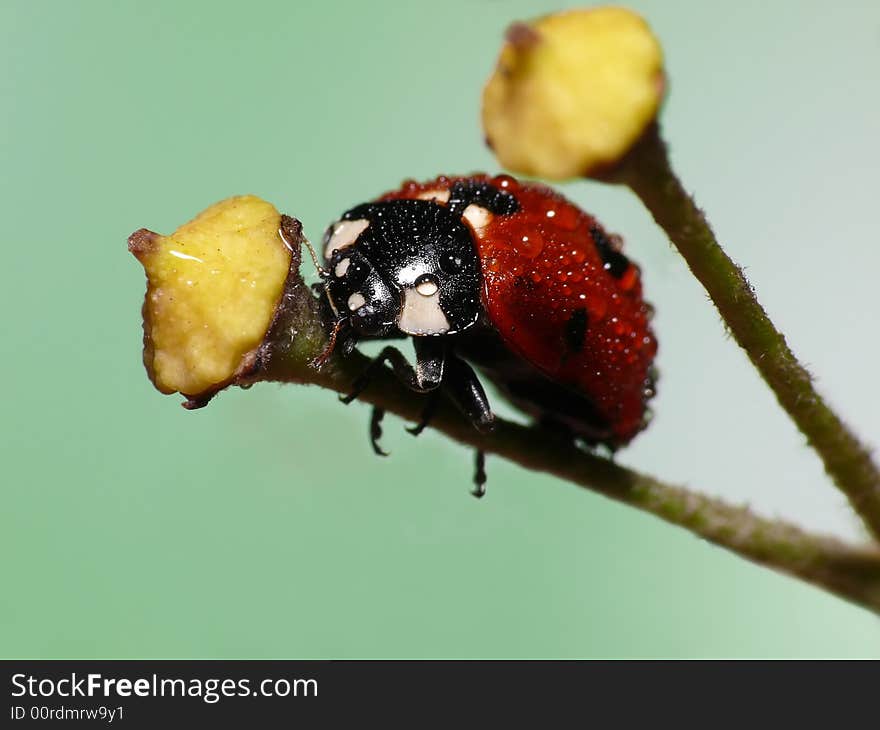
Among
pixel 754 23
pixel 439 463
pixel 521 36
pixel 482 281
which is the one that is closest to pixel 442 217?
pixel 482 281

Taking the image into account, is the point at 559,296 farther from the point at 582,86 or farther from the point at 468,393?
the point at 582,86

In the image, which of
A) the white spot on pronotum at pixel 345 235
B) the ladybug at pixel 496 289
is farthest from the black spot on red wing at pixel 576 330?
the white spot on pronotum at pixel 345 235

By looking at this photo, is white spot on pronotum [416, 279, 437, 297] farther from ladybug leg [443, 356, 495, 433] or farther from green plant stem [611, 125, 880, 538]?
green plant stem [611, 125, 880, 538]

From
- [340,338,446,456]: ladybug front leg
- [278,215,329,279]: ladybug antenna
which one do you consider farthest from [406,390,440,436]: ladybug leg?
[278,215,329,279]: ladybug antenna

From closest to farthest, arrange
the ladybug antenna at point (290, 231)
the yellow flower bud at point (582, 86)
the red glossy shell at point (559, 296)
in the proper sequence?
1. the yellow flower bud at point (582, 86)
2. the ladybug antenna at point (290, 231)
3. the red glossy shell at point (559, 296)

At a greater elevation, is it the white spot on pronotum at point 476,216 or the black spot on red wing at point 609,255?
the white spot on pronotum at point 476,216

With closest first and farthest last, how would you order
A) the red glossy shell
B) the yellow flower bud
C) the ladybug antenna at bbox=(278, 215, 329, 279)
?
1. the yellow flower bud
2. the ladybug antenna at bbox=(278, 215, 329, 279)
3. the red glossy shell

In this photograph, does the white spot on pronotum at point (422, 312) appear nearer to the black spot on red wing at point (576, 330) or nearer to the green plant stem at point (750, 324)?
the black spot on red wing at point (576, 330)
